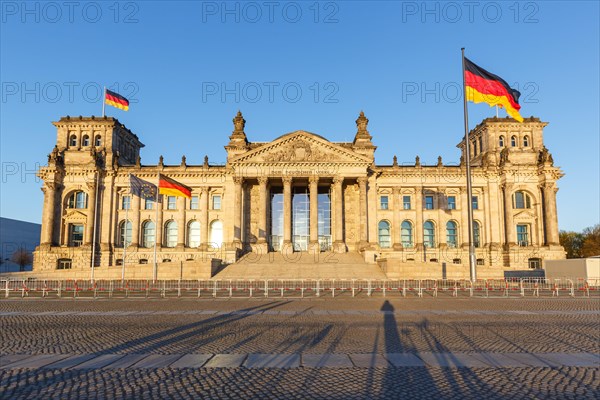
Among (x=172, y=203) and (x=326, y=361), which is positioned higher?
(x=172, y=203)

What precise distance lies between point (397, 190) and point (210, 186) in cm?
2871

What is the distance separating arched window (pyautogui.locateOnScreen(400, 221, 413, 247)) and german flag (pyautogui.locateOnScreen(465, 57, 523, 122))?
3897cm

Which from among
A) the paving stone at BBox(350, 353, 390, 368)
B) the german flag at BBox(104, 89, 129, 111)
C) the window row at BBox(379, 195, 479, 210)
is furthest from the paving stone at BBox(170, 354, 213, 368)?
the window row at BBox(379, 195, 479, 210)

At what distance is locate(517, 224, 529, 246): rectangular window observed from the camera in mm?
69681

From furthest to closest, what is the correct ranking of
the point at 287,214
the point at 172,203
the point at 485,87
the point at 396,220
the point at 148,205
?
the point at 172,203 → the point at 148,205 → the point at 396,220 → the point at 287,214 → the point at 485,87

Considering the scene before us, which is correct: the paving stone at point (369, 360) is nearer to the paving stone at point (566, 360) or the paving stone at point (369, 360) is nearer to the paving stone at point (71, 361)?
the paving stone at point (566, 360)

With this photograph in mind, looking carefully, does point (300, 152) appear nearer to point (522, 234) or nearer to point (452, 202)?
point (452, 202)

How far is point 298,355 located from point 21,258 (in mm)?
112910

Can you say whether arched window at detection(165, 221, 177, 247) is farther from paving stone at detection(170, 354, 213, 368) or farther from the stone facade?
Answer: paving stone at detection(170, 354, 213, 368)

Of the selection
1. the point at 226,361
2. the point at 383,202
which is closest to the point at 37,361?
the point at 226,361

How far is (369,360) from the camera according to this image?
379 inches

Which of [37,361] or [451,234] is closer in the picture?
[37,361]

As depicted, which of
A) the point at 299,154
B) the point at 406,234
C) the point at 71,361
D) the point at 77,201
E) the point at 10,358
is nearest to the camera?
the point at 71,361

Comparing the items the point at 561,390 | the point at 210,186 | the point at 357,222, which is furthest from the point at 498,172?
the point at 561,390
